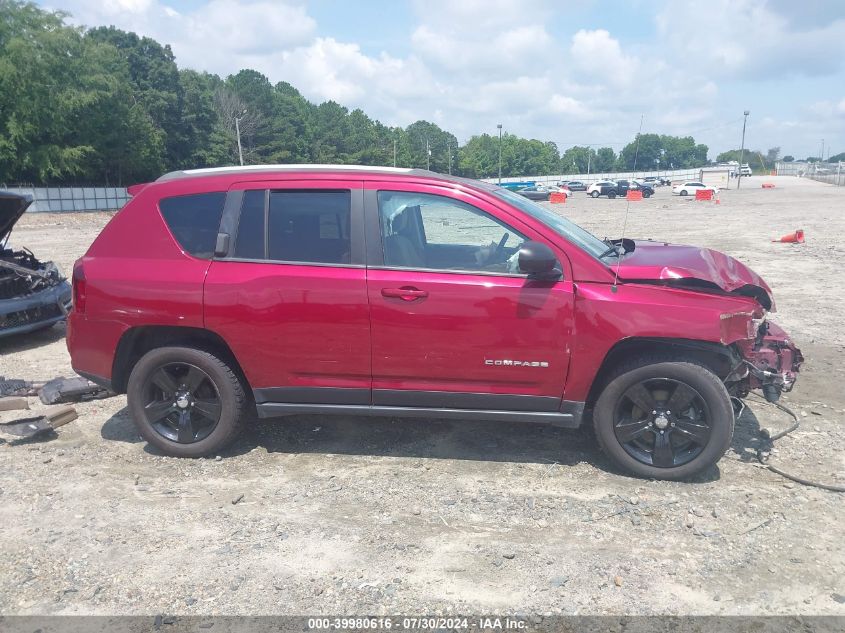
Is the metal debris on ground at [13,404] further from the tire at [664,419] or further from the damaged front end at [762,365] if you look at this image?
the damaged front end at [762,365]

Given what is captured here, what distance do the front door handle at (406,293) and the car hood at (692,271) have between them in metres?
1.27

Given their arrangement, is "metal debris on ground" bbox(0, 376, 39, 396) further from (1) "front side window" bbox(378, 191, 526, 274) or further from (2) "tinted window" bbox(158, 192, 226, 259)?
(1) "front side window" bbox(378, 191, 526, 274)

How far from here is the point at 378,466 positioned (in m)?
4.54

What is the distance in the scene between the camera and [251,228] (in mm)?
4461

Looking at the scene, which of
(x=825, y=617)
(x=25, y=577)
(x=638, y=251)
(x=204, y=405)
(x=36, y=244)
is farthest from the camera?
(x=36, y=244)

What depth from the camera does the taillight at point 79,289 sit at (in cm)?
457

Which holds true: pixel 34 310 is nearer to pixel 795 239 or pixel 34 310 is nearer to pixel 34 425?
pixel 34 425

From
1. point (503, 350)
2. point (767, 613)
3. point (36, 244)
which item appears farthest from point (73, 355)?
point (36, 244)

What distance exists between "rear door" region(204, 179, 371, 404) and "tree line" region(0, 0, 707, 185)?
6708 mm

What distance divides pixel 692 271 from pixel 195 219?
3.32 meters

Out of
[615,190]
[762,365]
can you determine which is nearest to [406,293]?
[762,365]

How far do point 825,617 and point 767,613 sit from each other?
9.6 inches

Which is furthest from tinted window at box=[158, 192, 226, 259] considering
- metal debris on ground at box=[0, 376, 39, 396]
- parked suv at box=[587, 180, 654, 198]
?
parked suv at box=[587, 180, 654, 198]

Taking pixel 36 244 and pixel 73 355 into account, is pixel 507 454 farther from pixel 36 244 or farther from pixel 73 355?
pixel 36 244
